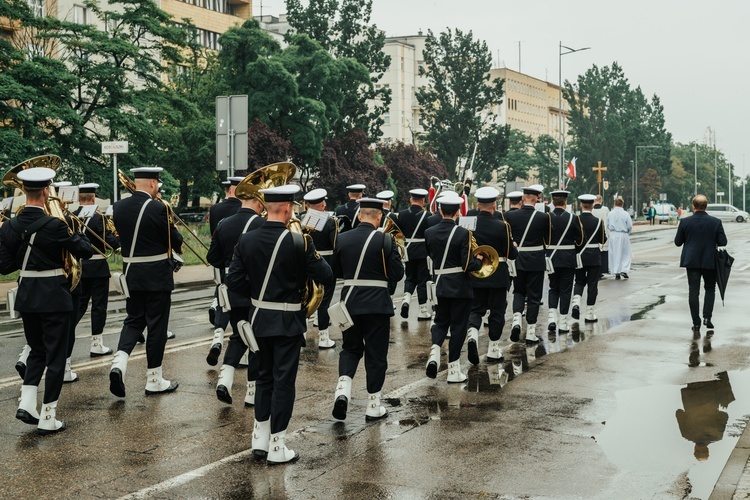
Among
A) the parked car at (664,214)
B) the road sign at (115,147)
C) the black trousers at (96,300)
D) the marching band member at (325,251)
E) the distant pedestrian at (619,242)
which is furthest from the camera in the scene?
the parked car at (664,214)

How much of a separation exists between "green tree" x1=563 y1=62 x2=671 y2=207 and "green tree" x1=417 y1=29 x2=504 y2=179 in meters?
21.0

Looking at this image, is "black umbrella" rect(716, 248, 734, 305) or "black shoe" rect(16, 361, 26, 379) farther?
"black umbrella" rect(716, 248, 734, 305)

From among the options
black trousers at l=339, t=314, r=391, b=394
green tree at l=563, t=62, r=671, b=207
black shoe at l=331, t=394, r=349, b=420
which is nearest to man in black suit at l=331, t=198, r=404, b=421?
black trousers at l=339, t=314, r=391, b=394

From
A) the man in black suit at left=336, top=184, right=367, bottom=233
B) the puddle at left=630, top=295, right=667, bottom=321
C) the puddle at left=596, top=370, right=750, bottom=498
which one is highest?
the man in black suit at left=336, top=184, right=367, bottom=233

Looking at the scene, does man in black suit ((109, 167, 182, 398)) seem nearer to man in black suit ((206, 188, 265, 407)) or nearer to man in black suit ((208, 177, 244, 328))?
man in black suit ((206, 188, 265, 407))

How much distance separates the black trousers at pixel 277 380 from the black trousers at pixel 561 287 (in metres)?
7.23

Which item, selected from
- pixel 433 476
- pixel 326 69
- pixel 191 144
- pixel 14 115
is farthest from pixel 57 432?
pixel 326 69

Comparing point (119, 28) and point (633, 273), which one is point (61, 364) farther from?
point (119, 28)

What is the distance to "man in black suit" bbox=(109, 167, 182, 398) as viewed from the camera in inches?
361

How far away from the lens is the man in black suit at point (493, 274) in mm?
11102

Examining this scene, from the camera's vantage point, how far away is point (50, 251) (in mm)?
8094

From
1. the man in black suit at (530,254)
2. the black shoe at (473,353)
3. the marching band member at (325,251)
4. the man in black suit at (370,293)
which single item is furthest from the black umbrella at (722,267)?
the man in black suit at (370,293)

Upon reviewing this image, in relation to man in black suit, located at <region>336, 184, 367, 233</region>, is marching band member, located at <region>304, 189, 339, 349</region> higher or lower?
lower

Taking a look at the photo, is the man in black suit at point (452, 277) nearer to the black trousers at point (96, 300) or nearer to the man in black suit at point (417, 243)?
the black trousers at point (96, 300)
